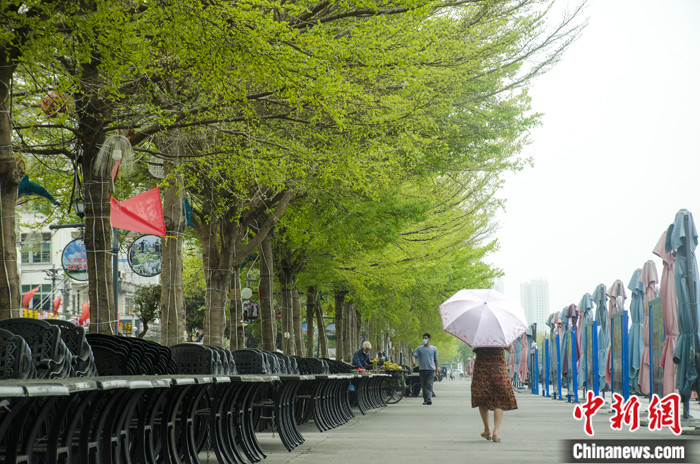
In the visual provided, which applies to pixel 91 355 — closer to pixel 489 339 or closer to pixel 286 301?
pixel 489 339

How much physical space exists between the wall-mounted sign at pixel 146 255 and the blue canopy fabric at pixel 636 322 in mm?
10147

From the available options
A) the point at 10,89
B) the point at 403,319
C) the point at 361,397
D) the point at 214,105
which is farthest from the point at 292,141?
the point at 403,319

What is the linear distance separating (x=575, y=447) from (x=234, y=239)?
41.7 feet

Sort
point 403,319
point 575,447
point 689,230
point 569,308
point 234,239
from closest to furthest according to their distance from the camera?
1. point 575,447
2. point 689,230
3. point 234,239
4. point 569,308
5. point 403,319

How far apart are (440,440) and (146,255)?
9140 mm

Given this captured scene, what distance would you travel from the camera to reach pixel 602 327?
914 inches

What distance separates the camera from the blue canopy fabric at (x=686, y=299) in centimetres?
1502

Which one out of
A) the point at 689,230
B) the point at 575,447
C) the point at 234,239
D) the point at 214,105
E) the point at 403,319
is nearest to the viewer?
the point at 575,447

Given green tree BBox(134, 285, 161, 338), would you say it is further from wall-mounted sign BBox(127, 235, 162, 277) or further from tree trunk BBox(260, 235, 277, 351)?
wall-mounted sign BBox(127, 235, 162, 277)

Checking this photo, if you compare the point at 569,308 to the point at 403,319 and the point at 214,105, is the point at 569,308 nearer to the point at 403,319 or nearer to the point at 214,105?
the point at 214,105

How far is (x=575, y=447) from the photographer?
1077 cm

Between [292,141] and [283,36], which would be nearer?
[283,36]

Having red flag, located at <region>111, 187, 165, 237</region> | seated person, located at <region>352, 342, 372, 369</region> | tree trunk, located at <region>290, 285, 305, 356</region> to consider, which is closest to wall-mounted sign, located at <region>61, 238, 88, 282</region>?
red flag, located at <region>111, 187, 165, 237</region>

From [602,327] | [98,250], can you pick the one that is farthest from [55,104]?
[602,327]
